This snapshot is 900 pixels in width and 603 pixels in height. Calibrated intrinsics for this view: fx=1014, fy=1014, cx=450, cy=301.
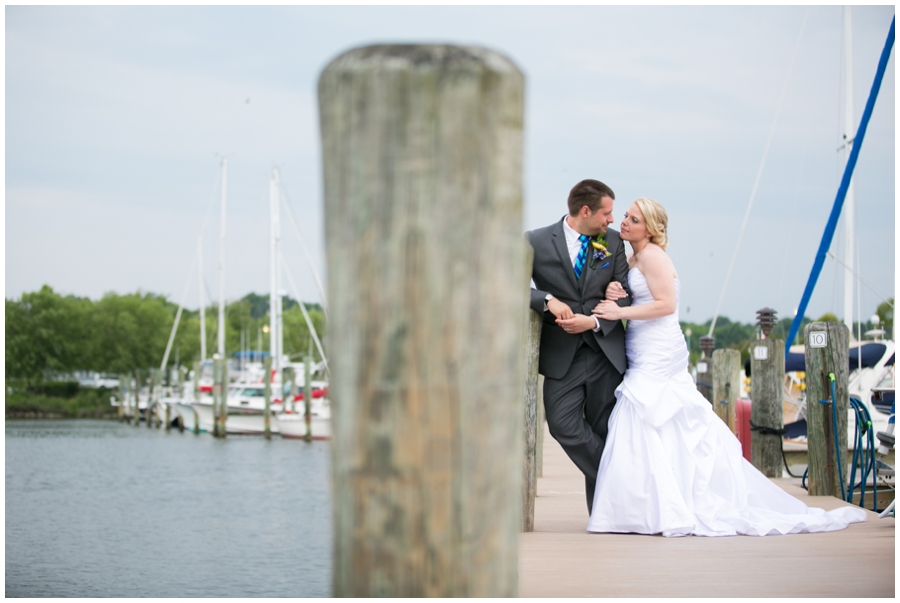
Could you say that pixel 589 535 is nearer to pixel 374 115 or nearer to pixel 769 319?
pixel 374 115

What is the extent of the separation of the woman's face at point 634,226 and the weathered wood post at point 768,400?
12.9ft

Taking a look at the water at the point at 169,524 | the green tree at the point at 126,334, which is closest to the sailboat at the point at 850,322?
the water at the point at 169,524

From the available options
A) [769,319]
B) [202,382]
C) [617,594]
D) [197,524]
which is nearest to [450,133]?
[617,594]

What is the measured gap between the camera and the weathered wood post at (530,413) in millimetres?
5098

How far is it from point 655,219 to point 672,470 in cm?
137

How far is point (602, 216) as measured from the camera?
5438mm

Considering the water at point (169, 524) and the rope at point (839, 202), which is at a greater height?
the rope at point (839, 202)

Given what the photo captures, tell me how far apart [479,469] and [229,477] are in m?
27.6

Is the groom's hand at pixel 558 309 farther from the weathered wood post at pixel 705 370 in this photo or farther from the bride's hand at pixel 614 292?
the weathered wood post at pixel 705 370

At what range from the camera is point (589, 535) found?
17.2ft

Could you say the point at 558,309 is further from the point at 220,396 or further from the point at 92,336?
the point at 92,336

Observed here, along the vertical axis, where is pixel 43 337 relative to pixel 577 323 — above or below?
above

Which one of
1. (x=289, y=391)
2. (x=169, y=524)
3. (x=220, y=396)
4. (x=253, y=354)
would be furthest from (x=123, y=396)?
(x=169, y=524)

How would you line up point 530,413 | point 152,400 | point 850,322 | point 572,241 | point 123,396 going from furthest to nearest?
point 123,396
point 152,400
point 850,322
point 572,241
point 530,413
